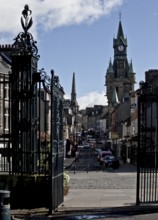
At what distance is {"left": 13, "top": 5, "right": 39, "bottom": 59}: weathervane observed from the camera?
16344 millimetres

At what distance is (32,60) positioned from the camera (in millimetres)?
16234

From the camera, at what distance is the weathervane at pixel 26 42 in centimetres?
1634

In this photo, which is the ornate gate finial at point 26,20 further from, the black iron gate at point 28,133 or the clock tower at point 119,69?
the clock tower at point 119,69

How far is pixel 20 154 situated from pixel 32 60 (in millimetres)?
2770

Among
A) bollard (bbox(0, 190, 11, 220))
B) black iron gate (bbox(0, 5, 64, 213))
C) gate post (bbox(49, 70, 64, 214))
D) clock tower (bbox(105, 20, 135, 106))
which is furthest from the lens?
clock tower (bbox(105, 20, 135, 106))

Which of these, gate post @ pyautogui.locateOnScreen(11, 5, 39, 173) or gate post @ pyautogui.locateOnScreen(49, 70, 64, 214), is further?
gate post @ pyautogui.locateOnScreen(11, 5, 39, 173)

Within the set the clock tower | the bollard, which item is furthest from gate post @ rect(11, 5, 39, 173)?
the clock tower

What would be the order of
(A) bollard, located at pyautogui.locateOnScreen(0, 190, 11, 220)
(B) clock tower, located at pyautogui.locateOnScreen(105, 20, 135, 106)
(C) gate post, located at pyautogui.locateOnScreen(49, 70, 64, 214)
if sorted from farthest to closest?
(B) clock tower, located at pyautogui.locateOnScreen(105, 20, 135, 106) → (C) gate post, located at pyautogui.locateOnScreen(49, 70, 64, 214) → (A) bollard, located at pyautogui.locateOnScreen(0, 190, 11, 220)

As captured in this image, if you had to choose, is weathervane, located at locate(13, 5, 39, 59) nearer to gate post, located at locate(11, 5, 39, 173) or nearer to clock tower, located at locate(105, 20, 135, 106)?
gate post, located at locate(11, 5, 39, 173)

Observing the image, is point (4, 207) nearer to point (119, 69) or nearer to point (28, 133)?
point (28, 133)

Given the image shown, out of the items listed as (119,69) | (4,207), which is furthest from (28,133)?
(119,69)

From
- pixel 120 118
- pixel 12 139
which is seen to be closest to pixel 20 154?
pixel 12 139

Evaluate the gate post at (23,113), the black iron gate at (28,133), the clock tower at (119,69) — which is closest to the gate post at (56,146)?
the black iron gate at (28,133)

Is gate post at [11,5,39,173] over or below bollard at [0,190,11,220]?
over
